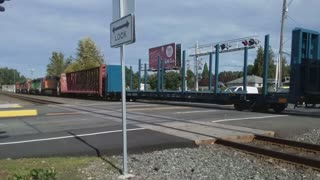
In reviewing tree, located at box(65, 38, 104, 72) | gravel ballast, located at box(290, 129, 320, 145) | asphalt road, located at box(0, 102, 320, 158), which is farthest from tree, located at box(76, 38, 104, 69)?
gravel ballast, located at box(290, 129, 320, 145)

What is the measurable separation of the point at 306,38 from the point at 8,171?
15.9 meters

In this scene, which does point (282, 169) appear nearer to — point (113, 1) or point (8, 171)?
point (113, 1)

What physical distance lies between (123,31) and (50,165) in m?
2.91

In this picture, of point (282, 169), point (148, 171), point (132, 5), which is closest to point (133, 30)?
point (132, 5)

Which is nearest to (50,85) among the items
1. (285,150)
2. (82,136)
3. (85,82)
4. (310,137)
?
(85,82)

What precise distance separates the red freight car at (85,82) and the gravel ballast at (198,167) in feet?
111

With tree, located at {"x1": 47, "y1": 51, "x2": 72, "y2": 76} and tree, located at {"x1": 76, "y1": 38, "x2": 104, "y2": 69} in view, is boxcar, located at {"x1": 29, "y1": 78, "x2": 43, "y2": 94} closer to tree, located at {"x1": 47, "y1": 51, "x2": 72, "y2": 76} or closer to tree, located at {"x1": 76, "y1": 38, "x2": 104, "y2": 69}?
tree, located at {"x1": 76, "y1": 38, "x2": 104, "y2": 69}

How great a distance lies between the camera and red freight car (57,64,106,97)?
4359 cm

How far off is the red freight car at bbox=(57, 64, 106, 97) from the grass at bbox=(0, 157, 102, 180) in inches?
1346

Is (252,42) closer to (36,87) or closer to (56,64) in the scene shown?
(36,87)

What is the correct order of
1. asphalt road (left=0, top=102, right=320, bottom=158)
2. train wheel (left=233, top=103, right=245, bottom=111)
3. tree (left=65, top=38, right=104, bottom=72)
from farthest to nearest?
tree (left=65, top=38, right=104, bottom=72), train wheel (left=233, top=103, right=245, bottom=111), asphalt road (left=0, top=102, right=320, bottom=158)

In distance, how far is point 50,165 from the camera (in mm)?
8391

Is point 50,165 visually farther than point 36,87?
No

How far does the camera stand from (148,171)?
8.18 metres
